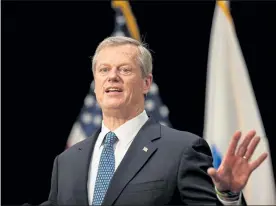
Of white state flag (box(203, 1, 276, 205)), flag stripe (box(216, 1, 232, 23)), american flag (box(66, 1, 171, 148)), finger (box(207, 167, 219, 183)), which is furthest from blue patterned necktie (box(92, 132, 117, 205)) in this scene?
flag stripe (box(216, 1, 232, 23))

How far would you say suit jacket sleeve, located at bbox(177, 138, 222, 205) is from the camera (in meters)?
1.59

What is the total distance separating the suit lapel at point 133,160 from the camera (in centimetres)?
161

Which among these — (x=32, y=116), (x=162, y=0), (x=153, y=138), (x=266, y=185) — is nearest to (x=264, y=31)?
(x=162, y=0)

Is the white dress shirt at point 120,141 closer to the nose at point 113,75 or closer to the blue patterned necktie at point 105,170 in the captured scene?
the blue patterned necktie at point 105,170

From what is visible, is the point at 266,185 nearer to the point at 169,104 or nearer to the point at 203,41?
the point at 169,104

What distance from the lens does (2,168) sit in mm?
4789

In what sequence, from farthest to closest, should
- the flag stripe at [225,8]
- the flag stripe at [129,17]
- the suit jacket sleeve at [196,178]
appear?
the flag stripe at [129,17] < the flag stripe at [225,8] < the suit jacket sleeve at [196,178]

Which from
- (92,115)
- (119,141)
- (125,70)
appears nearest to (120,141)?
(119,141)

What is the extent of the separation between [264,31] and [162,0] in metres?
→ 0.97

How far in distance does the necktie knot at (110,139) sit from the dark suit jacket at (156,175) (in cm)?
7

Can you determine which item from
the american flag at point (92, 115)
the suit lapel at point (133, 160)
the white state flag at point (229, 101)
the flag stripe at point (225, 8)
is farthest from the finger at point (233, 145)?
the flag stripe at point (225, 8)

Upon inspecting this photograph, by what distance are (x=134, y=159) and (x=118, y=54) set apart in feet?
1.21

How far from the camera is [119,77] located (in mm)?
1788

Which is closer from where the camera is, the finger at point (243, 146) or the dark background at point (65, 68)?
the finger at point (243, 146)
